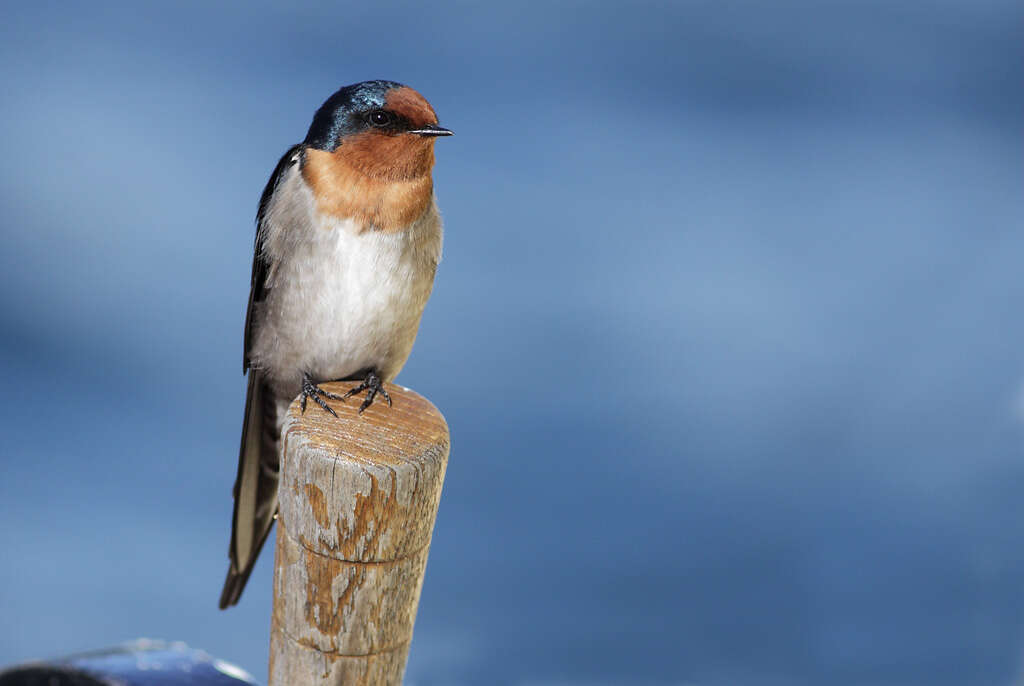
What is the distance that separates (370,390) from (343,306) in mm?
229

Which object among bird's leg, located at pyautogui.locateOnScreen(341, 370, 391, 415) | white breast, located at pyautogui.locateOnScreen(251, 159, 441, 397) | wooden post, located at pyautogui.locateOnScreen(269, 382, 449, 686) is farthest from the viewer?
white breast, located at pyautogui.locateOnScreen(251, 159, 441, 397)

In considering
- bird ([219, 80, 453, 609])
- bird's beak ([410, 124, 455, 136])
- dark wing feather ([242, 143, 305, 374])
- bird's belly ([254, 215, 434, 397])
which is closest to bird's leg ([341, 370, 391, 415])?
bird ([219, 80, 453, 609])

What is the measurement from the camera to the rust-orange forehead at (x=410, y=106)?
2451 millimetres

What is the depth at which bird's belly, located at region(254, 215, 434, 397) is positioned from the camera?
2666 millimetres

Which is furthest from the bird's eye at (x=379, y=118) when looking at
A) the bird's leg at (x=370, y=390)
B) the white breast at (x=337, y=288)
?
the bird's leg at (x=370, y=390)

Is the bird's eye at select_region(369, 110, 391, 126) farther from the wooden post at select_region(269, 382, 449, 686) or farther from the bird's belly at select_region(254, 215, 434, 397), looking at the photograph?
the wooden post at select_region(269, 382, 449, 686)

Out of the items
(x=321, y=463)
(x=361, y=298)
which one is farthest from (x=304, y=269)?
(x=321, y=463)

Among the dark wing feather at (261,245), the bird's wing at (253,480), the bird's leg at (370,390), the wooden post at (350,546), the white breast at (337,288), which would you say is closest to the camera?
the wooden post at (350,546)

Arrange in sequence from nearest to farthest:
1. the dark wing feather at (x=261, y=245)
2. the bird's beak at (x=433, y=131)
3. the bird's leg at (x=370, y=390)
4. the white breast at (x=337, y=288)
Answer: the bird's beak at (x=433, y=131), the bird's leg at (x=370, y=390), the white breast at (x=337, y=288), the dark wing feather at (x=261, y=245)

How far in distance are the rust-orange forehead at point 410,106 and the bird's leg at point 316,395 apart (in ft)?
2.14

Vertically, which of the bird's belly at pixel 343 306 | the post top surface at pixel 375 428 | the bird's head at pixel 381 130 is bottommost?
the post top surface at pixel 375 428

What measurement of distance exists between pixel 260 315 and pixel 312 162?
0.53 metres

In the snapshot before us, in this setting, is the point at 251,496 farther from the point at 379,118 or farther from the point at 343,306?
the point at 379,118

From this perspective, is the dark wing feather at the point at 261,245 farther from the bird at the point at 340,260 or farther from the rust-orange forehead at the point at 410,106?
the rust-orange forehead at the point at 410,106
